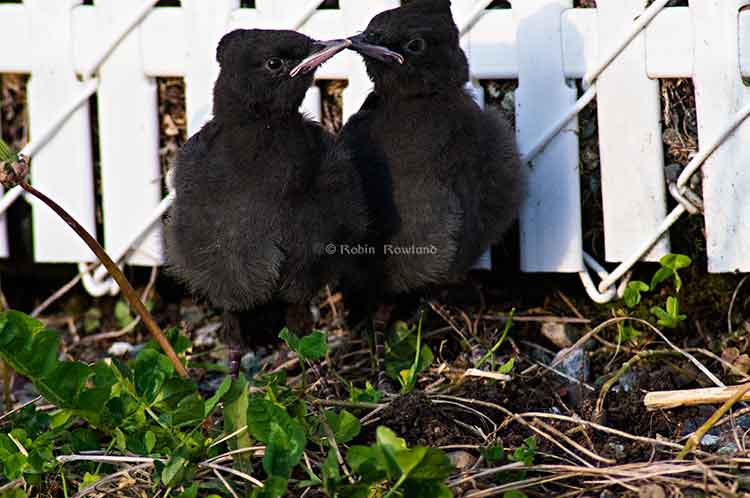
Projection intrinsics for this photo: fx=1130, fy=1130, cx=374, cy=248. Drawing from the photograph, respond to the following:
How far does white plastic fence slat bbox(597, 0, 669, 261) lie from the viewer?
429 centimetres

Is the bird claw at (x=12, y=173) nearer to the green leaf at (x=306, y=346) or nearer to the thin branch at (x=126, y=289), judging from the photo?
the thin branch at (x=126, y=289)

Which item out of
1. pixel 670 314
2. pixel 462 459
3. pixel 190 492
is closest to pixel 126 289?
pixel 190 492

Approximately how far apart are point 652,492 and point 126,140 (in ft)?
8.83

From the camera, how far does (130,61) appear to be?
4621 millimetres

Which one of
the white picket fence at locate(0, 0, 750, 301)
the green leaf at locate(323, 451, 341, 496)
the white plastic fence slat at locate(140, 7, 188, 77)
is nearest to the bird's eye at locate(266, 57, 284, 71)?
the white picket fence at locate(0, 0, 750, 301)

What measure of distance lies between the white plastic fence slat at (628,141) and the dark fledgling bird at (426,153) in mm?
449

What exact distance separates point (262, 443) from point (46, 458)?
0.62m

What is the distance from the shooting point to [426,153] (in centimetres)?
404

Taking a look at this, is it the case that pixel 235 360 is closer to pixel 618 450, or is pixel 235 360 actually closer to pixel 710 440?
pixel 618 450

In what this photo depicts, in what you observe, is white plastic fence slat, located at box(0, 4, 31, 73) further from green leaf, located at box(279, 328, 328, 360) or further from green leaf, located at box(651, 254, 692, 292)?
green leaf, located at box(651, 254, 692, 292)

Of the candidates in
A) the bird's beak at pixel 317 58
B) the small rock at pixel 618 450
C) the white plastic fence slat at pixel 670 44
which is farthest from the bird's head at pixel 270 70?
the small rock at pixel 618 450

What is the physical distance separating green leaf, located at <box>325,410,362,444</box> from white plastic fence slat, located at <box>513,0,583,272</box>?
150cm

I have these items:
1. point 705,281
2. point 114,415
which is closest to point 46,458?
point 114,415

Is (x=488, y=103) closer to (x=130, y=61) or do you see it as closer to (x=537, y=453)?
(x=130, y=61)
